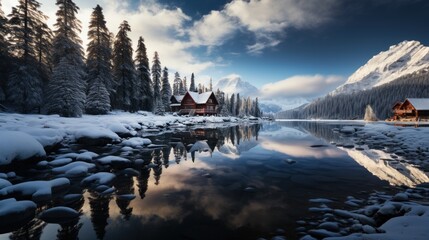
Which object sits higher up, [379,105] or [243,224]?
[379,105]

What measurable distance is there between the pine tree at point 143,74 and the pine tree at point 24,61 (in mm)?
18036

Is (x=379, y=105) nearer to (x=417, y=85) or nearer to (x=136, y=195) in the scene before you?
(x=417, y=85)

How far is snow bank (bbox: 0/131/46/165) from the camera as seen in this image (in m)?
7.37

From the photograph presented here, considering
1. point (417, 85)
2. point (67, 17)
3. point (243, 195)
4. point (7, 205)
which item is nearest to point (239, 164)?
point (243, 195)

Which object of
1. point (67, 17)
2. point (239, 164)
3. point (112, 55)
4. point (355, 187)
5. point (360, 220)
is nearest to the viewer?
point (360, 220)

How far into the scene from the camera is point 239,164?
1023 centimetres

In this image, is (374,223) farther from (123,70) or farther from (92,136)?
(123,70)

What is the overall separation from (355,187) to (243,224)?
470 centimetres

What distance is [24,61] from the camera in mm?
21828

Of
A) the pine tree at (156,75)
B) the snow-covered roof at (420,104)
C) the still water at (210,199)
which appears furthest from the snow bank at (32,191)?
the snow-covered roof at (420,104)

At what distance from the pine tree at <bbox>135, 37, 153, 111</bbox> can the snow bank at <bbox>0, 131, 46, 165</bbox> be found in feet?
108

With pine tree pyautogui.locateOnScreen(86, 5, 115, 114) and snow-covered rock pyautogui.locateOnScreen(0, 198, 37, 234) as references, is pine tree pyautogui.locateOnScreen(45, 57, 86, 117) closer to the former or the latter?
pine tree pyautogui.locateOnScreen(86, 5, 115, 114)

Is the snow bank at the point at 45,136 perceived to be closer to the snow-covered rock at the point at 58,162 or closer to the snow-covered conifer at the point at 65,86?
the snow-covered rock at the point at 58,162

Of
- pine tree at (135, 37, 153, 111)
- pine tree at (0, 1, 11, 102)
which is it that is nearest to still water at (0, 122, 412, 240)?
pine tree at (0, 1, 11, 102)
